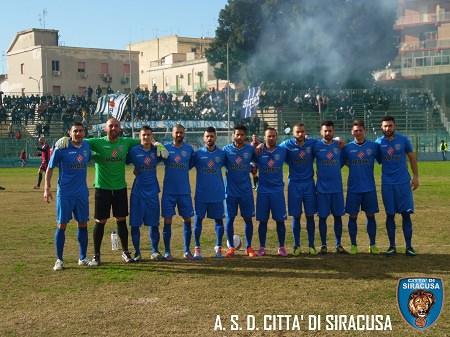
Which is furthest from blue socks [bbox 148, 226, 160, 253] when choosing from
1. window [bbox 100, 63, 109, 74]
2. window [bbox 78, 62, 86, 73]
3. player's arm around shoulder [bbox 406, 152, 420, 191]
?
window [bbox 100, 63, 109, 74]

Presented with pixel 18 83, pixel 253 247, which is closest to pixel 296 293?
pixel 253 247

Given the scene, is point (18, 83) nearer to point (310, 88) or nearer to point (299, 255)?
point (310, 88)

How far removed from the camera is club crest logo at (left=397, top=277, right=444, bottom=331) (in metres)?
6.16

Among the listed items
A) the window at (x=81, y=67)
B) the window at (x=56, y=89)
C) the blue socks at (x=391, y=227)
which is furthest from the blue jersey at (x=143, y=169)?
the window at (x=81, y=67)

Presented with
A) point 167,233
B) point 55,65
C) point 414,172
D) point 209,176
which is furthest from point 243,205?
point 55,65

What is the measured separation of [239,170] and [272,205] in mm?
762

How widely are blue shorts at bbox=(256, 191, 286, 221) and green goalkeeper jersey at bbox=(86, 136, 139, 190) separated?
7.19ft

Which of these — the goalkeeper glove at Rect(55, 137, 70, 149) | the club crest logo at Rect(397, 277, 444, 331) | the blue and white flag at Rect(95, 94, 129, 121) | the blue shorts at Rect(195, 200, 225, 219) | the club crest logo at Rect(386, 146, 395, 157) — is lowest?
the club crest logo at Rect(397, 277, 444, 331)

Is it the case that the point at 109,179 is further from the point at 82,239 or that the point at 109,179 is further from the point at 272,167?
the point at 272,167

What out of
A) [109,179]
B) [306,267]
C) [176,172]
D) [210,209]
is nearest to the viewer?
[306,267]

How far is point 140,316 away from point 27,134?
41675mm

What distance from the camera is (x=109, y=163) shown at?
996 centimetres

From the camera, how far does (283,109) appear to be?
5116 centimetres

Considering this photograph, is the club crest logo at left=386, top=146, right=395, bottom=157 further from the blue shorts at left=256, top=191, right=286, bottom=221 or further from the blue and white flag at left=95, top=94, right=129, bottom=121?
the blue and white flag at left=95, top=94, right=129, bottom=121
